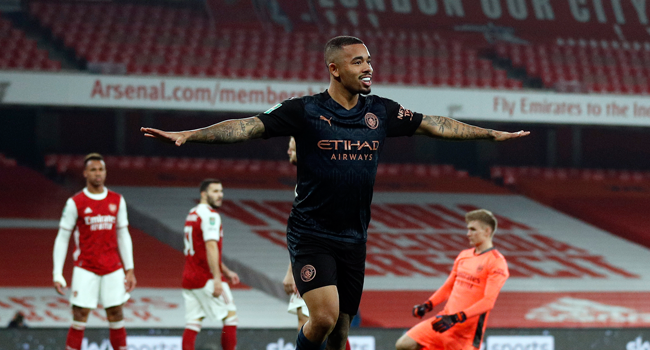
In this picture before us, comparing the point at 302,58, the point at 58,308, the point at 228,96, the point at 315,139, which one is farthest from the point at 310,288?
the point at 302,58

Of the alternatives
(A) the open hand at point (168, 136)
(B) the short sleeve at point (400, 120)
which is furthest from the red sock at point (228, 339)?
(A) the open hand at point (168, 136)

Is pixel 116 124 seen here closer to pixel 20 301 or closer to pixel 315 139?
pixel 20 301

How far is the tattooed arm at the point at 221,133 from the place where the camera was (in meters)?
3.35

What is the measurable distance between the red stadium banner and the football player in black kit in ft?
51.8

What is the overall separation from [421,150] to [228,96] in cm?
637

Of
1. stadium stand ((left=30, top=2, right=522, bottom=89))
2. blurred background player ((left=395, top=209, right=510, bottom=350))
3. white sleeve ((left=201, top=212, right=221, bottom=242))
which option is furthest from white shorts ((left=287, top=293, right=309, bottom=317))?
stadium stand ((left=30, top=2, right=522, bottom=89))

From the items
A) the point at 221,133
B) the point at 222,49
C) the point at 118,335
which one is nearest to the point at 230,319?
the point at 118,335

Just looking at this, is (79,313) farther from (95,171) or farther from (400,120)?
(400,120)

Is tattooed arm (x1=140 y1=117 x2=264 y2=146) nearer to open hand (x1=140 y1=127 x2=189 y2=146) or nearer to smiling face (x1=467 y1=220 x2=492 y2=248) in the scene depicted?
open hand (x1=140 y1=127 x2=189 y2=146)

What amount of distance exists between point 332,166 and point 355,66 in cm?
50

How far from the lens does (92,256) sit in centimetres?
663

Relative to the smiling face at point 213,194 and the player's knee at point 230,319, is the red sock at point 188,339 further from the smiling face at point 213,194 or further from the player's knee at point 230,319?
the smiling face at point 213,194

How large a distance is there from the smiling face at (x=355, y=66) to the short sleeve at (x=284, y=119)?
10.6 inches

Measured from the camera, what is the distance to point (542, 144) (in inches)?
778
